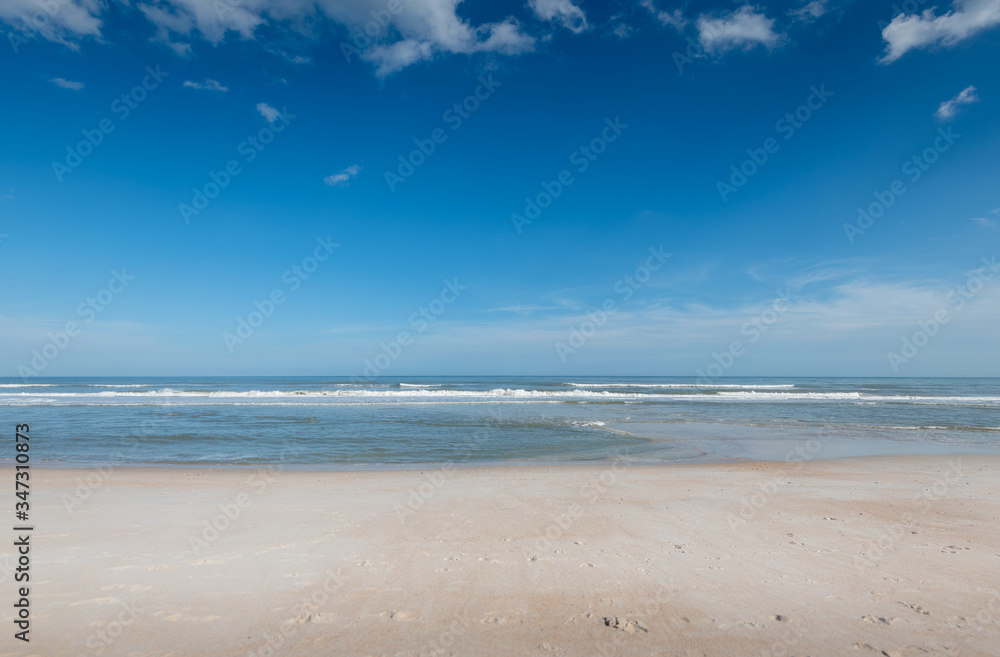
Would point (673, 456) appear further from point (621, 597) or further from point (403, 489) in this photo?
point (621, 597)

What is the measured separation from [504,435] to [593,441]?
3340mm

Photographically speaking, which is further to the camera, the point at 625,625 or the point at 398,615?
the point at 398,615

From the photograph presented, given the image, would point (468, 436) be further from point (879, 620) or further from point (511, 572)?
point (879, 620)

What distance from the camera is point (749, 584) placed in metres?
4.69

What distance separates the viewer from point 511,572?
4.98m

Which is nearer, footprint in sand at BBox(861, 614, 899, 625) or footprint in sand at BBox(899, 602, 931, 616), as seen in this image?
footprint in sand at BBox(861, 614, 899, 625)

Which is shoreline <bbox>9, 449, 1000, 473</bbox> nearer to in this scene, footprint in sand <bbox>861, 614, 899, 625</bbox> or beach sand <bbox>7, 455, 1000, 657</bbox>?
beach sand <bbox>7, 455, 1000, 657</bbox>

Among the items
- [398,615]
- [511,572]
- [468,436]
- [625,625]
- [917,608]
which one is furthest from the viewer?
[468,436]

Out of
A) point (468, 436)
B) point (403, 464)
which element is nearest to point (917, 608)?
point (403, 464)

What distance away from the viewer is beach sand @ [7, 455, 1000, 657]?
3.78 m

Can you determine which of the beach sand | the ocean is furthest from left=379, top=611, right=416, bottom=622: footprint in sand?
the ocean

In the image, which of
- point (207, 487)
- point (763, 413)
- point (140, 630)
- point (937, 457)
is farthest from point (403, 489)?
point (763, 413)

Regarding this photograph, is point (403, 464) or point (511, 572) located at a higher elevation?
point (511, 572)

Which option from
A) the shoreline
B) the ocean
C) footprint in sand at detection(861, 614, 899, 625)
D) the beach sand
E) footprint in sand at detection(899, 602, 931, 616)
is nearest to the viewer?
the beach sand
